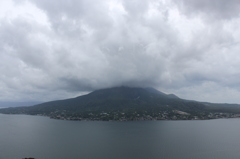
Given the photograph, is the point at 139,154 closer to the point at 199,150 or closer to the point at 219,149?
the point at 199,150

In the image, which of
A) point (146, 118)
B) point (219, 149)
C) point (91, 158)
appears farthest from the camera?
point (146, 118)

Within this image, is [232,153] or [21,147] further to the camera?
[21,147]

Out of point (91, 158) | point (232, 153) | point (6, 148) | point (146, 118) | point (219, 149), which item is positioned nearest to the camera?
point (91, 158)

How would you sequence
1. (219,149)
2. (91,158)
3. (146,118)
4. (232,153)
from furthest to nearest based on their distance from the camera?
(146,118), (219,149), (232,153), (91,158)

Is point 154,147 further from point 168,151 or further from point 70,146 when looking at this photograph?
point 70,146

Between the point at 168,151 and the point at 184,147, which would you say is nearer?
the point at 168,151

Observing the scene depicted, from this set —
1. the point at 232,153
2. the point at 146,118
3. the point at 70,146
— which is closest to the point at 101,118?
the point at 146,118

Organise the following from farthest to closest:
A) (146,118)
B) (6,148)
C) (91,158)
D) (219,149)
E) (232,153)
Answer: (146,118) < (6,148) < (219,149) < (232,153) < (91,158)

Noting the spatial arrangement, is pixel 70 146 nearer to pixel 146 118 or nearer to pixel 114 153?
pixel 114 153

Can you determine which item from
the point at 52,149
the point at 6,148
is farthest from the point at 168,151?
the point at 6,148
